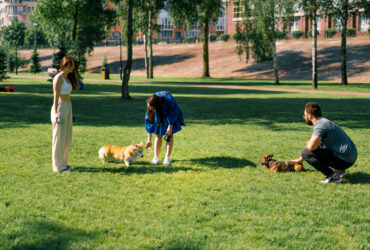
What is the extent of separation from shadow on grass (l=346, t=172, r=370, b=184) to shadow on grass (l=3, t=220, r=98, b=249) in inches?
181

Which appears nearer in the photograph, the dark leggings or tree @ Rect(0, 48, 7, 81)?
the dark leggings

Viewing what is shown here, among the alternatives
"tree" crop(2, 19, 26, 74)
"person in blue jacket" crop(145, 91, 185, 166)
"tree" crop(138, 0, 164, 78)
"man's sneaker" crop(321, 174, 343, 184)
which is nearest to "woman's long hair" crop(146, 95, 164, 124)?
"person in blue jacket" crop(145, 91, 185, 166)

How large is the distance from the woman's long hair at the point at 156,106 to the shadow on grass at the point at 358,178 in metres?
3.52

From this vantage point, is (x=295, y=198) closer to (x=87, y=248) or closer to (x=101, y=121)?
(x=87, y=248)

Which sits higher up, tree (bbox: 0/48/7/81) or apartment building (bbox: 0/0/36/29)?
apartment building (bbox: 0/0/36/29)

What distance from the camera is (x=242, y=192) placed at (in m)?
6.21

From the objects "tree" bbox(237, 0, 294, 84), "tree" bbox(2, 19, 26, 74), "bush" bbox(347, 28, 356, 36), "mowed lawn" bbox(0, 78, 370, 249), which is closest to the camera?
"mowed lawn" bbox(0, 78, 370, 249)

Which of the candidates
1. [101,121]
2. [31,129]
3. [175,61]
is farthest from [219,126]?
[175,61]

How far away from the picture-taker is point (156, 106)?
6992 mm

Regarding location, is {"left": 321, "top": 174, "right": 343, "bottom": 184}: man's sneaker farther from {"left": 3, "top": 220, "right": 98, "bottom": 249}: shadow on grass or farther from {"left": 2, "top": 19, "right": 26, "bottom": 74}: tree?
{"left": 2, "top": 19, "right": 26, "bottom": 74}: tree

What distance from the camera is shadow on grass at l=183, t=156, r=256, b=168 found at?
7957 millimetres

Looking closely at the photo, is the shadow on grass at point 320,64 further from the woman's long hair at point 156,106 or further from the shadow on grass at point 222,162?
the woman's long hair at point 156,106

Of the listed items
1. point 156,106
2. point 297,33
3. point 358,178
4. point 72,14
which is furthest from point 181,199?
point 297,33

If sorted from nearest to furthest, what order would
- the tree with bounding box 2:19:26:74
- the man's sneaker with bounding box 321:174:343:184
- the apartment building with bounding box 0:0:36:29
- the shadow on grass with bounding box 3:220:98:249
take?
the shadow on grass with bounding box 3:220:98:249
the man's sneaker with bounding box 321:174:343:184
the tree with bounding box 2:19:26:74
the apartment building with bounding box 0:0:36:29
